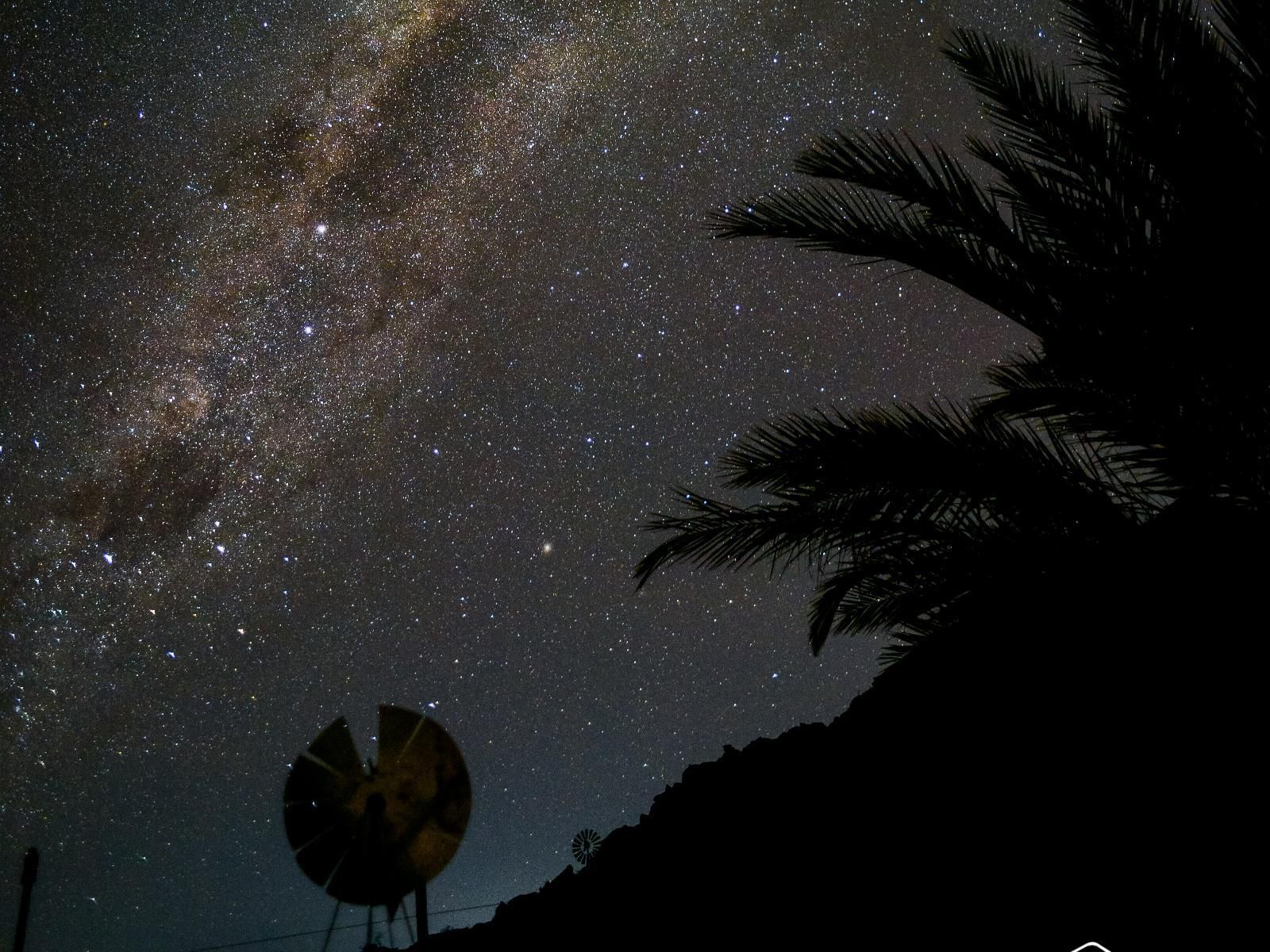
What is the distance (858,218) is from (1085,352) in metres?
1.16

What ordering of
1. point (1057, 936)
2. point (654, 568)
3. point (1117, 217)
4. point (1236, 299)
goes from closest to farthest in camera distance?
point (1057, 936)
point (1236, 299)
point (1117, 217)
point (654, 568)

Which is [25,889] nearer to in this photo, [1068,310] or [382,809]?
[382,809]

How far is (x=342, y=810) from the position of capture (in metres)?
6.87

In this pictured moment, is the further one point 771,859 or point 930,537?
point 930,537

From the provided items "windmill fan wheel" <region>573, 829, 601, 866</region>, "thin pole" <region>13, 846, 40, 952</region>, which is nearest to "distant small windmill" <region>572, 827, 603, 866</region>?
"windmill fan wheel" <region>573, 829, 601, 866</region>

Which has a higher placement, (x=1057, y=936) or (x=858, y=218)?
(x=858, y=218)

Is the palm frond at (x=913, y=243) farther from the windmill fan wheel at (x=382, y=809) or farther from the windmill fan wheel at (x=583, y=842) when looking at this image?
the windmill fan wheel at (x=583, y=842)

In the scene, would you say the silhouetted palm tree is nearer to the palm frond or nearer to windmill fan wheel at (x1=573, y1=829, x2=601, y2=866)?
the palm frond

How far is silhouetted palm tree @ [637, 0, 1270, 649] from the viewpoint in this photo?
332cm

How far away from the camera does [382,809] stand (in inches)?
269

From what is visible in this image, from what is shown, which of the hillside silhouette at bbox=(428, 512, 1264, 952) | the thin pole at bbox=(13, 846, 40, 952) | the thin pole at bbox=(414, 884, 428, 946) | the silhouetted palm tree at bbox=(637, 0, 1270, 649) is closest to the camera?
the hillside silhouette at bbox=(428, 512, 1264, 952)

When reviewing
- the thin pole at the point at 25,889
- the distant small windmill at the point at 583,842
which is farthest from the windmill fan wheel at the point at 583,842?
the thin pole at the point at 25,889

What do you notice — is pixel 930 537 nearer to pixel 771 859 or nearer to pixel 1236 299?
pixel 1236 299

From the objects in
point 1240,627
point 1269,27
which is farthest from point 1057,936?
point 1269,27
